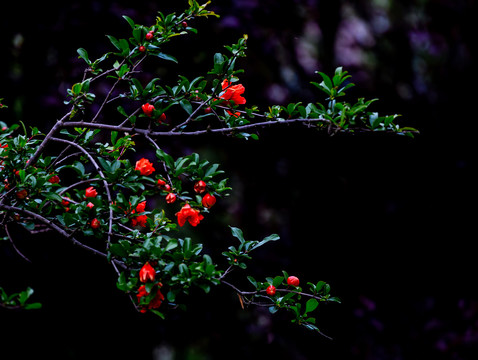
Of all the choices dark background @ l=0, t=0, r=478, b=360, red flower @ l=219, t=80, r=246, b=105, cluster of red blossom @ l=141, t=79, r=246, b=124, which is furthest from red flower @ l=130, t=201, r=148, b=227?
dark background @ l=0, t=0, r=478, b=360

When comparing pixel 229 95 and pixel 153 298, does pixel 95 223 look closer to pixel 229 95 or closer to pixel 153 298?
pixel 153 298

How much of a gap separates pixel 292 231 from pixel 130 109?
129cm

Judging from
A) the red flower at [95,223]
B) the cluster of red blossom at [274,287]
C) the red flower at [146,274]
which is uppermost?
the red flower at [95,223]

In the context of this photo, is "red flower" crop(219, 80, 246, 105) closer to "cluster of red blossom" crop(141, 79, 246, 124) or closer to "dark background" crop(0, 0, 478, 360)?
"cluster of red blossom" crop(141, 79, 246, 124)

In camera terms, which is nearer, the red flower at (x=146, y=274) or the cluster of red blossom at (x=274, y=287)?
the red flower at (x=146, y=274)

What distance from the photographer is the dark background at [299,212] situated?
1914 mm

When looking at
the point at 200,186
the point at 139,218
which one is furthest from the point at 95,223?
the point at 200,186

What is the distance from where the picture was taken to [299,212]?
2.71m

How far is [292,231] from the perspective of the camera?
2.72 m

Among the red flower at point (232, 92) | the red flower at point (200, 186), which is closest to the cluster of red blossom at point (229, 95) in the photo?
the red flower at point (232, 92)

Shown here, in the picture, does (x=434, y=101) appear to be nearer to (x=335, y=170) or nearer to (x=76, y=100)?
(x=335, y=170)

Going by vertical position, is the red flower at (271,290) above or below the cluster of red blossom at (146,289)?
below

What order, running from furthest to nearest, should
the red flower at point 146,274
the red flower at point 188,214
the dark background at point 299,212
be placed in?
1. the dark background at point 299,212
2. the red flower at point 188,214
3. the red flower at point 146,274

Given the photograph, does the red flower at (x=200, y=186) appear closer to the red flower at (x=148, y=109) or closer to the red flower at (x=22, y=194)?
the red flower at (x=148, y=109)
